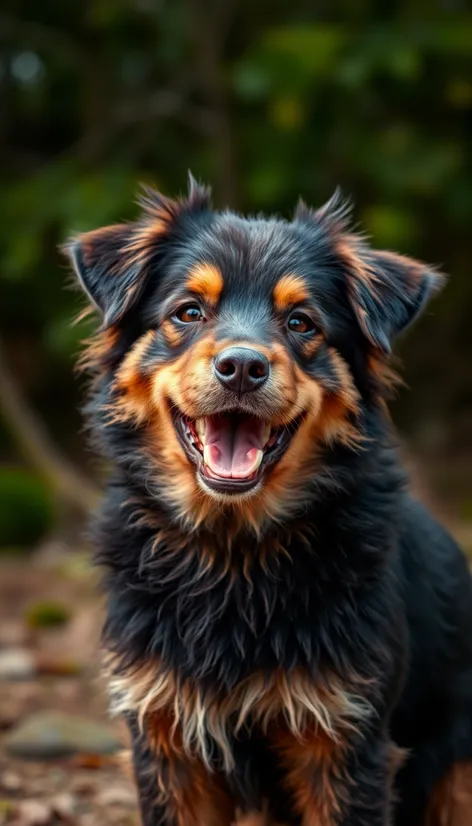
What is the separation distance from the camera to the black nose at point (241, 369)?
127 inches

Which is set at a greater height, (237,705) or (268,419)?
(268,419)

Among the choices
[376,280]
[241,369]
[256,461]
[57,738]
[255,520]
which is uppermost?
[376,280]

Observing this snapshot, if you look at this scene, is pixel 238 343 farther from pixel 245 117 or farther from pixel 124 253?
pixel 245 117

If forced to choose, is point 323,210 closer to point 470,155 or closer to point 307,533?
point 307,533

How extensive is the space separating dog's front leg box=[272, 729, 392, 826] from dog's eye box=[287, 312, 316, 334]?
4.09 feet

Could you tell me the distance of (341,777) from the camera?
3354 mm

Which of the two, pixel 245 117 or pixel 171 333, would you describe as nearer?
pixel 171 333

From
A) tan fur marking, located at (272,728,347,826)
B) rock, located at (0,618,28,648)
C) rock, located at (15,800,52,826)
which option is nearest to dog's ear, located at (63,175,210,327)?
tan fur marking, located at (272,728,347,826)

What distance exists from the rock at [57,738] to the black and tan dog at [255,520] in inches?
65.7

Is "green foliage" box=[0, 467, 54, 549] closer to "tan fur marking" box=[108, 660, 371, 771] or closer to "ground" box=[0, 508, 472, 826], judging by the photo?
"ground" box=[0, 508, 472, 826]

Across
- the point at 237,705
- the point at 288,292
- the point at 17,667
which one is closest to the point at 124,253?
the point at 288,292

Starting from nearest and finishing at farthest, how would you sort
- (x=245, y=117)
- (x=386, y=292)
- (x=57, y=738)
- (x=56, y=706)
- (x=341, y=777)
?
(x=341, y=777) → (x=386, y=292) → (x=57, y=738) → (x=56, y=706) → (x=245, y=117)

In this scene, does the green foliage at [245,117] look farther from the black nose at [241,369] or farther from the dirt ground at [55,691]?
the black nose at [241,369]

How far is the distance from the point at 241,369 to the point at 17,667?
3744 millimetres
